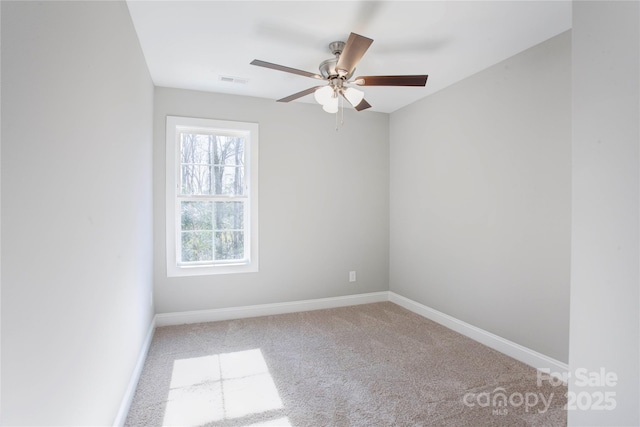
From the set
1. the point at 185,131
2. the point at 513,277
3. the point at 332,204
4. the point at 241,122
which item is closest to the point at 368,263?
the point at 332,204

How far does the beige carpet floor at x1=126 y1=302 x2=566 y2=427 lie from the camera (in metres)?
1.91

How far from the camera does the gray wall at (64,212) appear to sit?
811 millimetres

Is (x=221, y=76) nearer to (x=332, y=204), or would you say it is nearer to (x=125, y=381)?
(x=332, y=204)

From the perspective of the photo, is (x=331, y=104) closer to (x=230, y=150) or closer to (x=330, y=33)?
(x=330, y=33)

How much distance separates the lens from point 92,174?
137cm

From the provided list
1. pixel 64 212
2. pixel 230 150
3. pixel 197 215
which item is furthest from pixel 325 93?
pixel 197 215

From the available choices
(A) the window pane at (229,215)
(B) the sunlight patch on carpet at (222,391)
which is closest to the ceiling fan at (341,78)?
(A) the window pane at (229,215)

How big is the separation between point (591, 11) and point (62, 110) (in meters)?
1.71

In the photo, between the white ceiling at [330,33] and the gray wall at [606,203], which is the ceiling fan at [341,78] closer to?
the white ceiling at [330,33]

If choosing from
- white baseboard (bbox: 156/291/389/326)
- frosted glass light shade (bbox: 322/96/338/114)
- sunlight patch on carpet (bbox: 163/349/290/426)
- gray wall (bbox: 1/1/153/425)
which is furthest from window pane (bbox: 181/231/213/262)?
frosted glass light shade (bbox: 322/96/338/114)

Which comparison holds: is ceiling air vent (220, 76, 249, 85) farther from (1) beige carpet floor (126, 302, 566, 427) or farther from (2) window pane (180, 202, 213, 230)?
(1) beige carpet floor (126, 302, 566, 427)

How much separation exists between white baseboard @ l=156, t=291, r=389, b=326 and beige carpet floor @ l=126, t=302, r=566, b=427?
152 millimetres

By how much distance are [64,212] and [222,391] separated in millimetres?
1637

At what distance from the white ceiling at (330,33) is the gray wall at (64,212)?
48cm
